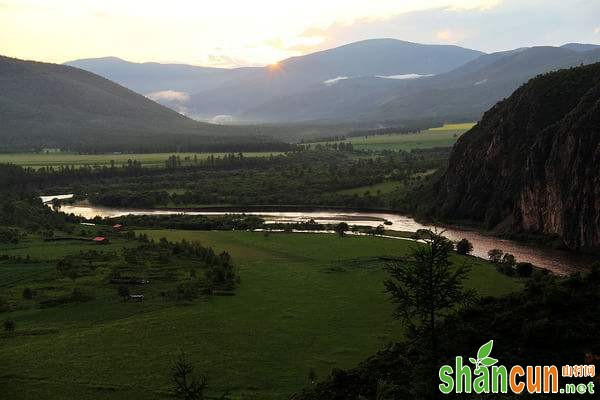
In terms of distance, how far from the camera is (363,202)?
118 meters

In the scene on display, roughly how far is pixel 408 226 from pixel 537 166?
868 inches

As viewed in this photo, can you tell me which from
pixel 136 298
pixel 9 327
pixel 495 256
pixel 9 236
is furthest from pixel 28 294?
pixel 495 256

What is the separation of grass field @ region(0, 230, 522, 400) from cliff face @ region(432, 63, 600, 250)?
18561 mm

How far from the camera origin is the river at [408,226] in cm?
6959

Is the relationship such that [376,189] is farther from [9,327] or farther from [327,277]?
[9,327]

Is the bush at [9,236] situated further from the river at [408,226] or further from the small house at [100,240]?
the river at [408,226]

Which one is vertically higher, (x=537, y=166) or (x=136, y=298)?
(x=537, y=166)

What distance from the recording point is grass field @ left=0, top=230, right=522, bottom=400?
37156 millimetres

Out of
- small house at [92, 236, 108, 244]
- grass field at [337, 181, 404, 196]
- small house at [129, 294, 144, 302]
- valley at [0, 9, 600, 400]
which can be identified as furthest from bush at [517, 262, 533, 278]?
grass field at [337, 181, 404, 196]

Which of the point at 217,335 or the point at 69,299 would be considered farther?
the point at 69,299

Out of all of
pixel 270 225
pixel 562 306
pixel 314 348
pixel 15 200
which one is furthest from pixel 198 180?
pixel 562 306

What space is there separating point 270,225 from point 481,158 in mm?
39696

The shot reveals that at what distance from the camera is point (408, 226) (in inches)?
3809

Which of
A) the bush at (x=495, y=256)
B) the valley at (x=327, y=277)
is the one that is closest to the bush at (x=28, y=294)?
the valley at (x=327, y=277)
